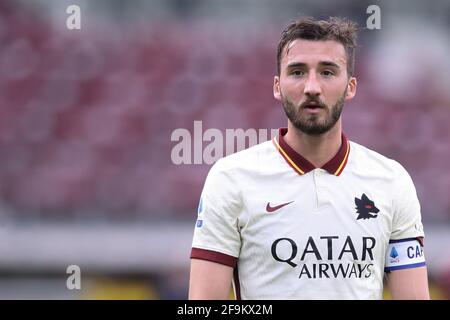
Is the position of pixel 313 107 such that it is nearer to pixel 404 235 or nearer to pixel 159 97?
pixel 404 235

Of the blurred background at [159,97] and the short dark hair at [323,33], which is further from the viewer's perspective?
the blurred background at [159,97]

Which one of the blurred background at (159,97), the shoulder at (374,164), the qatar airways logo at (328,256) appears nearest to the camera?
the qatar airways logo at (328,256)

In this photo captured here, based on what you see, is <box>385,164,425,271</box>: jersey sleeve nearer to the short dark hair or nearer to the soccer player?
the soccer player

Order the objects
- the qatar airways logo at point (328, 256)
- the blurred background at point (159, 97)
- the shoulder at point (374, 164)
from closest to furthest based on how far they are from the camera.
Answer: the qatar airways logo at point (328, 256)
the shoulder at point (374, 164)
the blurred background at point (159, 97)

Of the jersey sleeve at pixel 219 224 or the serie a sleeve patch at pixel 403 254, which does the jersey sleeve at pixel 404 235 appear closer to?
the serie a sleeve patch at pixel 403 254

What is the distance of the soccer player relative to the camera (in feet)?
5.37

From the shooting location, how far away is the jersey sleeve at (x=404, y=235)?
169 cm

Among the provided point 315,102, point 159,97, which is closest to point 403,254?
point 315,102

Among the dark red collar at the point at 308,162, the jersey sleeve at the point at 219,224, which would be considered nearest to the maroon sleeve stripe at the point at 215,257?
the jersey sleeve at the point at 219,224

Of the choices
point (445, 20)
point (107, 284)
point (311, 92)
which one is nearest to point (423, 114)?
point (445, 20)

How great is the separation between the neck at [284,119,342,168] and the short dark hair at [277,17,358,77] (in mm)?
147
